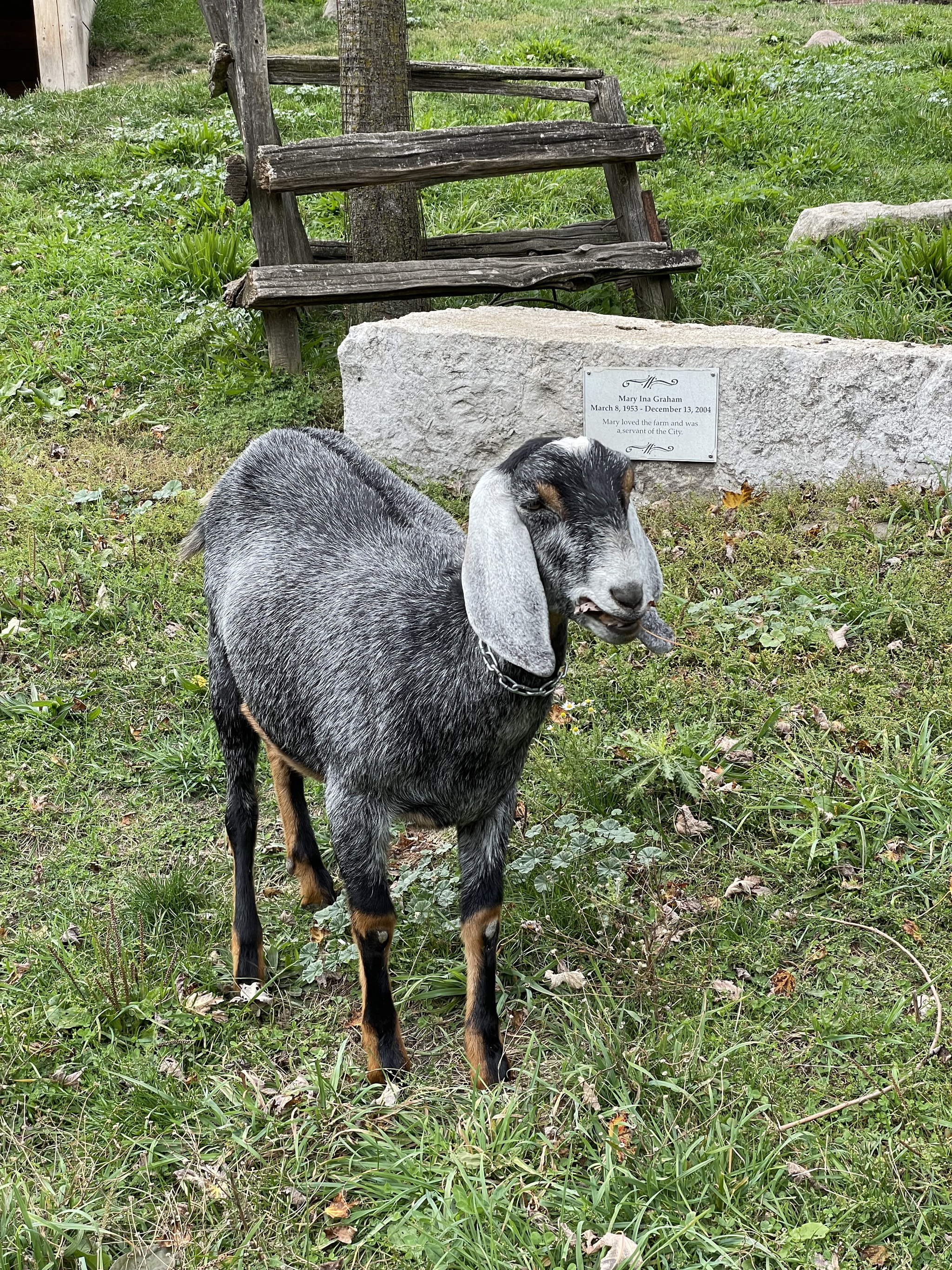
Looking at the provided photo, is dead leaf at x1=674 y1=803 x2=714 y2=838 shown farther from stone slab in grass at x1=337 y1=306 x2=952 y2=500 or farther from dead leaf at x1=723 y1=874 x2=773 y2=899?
stone slab in grass at x1=337 y1=306 x2=952 y2=500

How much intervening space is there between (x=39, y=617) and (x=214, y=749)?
4.35ft

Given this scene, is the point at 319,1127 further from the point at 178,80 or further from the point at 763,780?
the point at 178,80

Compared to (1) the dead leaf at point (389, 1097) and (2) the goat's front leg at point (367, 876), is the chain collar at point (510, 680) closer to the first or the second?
(2) the goat's front leg at point (367, 876)

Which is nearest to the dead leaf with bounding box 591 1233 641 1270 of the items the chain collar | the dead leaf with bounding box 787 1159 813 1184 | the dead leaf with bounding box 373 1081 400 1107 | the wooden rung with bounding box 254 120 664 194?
the dead leaf with bounding box 787 1159 813 1184

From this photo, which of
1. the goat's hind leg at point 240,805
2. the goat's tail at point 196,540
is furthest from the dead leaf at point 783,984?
the goat's tail at point 196,540

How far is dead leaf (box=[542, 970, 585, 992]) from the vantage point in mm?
3326

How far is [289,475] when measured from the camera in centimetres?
340

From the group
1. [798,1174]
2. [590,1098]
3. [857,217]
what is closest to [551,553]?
[590,1098]

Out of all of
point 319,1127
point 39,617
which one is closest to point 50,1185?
point 319,1127

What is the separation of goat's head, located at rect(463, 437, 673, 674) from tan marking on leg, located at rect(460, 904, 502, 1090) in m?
0.83

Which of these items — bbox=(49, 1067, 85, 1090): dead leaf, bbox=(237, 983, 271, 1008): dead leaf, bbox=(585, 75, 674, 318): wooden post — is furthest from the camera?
bbox=(585, 75, 674, 318): wooden post

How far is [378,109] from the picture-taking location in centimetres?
677

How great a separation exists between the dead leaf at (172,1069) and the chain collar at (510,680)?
4.93 feet

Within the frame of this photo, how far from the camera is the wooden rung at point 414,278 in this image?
6207mm
